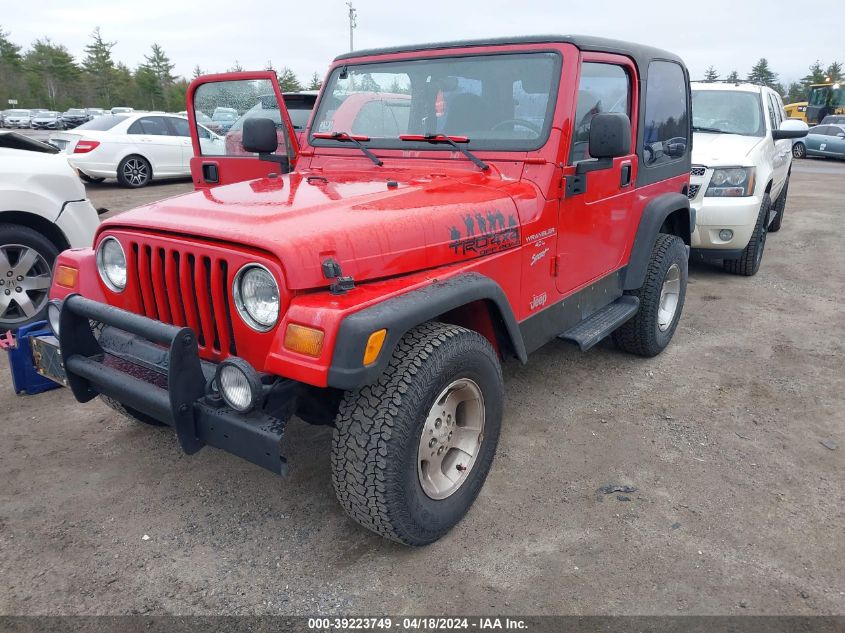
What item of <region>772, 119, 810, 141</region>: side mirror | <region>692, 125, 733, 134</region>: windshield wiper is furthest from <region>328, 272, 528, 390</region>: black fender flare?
<region>772, 119, 810, 141</region>: side mirror

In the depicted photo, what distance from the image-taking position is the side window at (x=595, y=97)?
3.29m

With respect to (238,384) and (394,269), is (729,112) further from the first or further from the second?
(238,384)

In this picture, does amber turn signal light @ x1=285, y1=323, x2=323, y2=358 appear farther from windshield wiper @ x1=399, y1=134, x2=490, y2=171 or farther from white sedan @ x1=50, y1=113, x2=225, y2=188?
white sedan @ x1=50, y1=113, x2=225, y2=188

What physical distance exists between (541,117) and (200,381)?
2073mm

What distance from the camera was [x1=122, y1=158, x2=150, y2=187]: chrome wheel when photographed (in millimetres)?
12305

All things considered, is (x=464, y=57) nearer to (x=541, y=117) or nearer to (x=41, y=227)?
(x=541, y=117)

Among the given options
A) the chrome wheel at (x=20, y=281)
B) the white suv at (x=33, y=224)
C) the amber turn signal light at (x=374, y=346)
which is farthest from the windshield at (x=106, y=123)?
the amber turn signal light at (x=374, y=346)

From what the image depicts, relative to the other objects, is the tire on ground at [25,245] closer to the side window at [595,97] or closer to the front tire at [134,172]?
the side window at [595,97]

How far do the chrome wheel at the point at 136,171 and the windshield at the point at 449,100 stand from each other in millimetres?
9958

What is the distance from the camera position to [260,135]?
3975mm

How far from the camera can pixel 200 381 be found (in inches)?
90.7

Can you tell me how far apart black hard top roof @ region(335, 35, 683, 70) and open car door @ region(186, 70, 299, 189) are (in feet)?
2.53

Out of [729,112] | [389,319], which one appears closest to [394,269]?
[389,319]

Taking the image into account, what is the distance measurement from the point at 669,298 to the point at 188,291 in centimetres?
366
